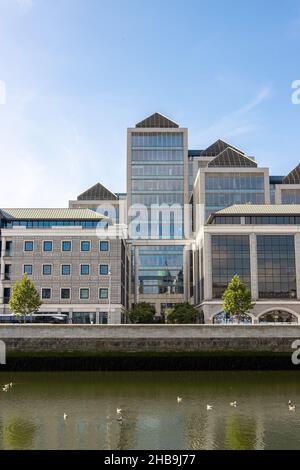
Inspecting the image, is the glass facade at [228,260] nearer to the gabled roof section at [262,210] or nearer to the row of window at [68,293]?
the gabled roof section at [262,210]

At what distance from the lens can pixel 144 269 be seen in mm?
116188

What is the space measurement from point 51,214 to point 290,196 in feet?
227

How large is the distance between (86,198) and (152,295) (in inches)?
1641

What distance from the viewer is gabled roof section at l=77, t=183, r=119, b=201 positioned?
14338cm

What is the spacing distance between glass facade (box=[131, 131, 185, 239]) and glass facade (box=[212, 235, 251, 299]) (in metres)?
40.1

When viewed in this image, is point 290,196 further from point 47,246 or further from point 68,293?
point 47,246

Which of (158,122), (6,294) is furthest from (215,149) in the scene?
(6,294)

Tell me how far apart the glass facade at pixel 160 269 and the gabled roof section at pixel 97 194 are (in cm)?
3141

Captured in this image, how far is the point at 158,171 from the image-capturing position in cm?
12812

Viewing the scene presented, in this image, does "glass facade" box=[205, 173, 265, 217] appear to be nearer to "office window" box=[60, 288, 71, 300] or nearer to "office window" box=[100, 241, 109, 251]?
"office window" box=[100, 241, 109, 251]

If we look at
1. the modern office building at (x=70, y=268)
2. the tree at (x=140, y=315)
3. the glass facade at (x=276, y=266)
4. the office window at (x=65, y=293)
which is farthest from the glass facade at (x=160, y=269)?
the office window at (x=65, y=293)

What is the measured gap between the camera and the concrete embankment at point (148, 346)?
51.8 meters

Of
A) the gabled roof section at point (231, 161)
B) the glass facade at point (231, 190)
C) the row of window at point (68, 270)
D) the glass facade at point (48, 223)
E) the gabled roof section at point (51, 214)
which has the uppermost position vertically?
the gabled roof section at point (231, 161)

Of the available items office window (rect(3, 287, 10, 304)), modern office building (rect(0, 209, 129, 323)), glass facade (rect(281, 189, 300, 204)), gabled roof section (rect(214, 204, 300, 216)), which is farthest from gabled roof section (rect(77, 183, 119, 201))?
office window (rect(3, 287, 10, 304))
